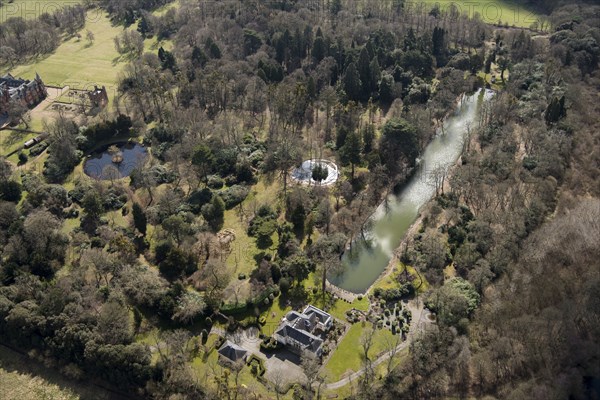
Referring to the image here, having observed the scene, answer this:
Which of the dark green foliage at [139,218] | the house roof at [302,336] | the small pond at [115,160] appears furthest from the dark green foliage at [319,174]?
the house roof at [302,336]

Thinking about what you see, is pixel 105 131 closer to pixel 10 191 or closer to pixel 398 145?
pixel 10 191

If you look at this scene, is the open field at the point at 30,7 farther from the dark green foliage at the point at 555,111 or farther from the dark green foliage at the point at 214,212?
the dark green foliage at the point at 555,111

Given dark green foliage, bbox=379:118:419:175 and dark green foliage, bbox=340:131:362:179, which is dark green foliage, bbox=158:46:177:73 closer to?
dark green foliage, bbox=340:131:362:179

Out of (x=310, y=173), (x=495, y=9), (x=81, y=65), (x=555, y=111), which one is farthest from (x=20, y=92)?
(x=495, y=9)

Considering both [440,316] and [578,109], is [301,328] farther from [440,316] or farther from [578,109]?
[578,109]

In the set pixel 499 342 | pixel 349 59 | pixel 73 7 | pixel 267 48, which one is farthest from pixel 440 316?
pixel 73 7

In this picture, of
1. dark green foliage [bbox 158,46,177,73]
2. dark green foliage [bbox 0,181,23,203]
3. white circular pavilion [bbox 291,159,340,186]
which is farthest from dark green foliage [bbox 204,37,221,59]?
dark green foliage [bbox 0,181,23,203]
